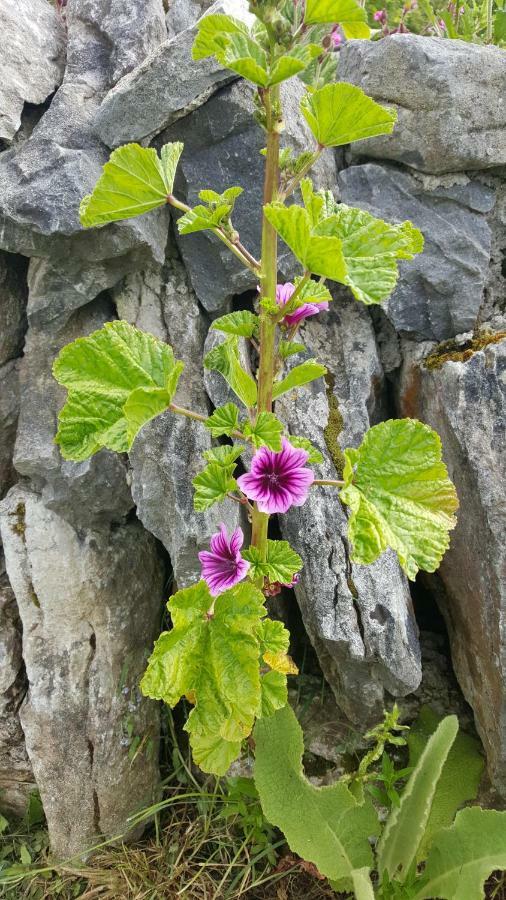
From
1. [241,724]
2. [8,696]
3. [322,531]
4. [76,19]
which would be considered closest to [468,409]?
[322,531]

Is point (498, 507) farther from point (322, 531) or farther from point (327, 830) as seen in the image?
point (327, 830)

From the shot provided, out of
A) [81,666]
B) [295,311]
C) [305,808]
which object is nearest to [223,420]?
[295,311]

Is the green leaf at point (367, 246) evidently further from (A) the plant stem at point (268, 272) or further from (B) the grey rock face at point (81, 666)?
(B) the grey rock face at point (81, 666)

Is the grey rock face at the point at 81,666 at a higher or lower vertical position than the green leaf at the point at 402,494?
lower

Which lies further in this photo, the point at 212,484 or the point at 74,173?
the point at 74,173

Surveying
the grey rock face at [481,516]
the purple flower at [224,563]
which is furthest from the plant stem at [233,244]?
the grey rock face at [481,516]

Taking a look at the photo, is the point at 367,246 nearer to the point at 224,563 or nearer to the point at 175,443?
the point at 224,563

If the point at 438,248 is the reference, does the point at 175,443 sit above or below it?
below
